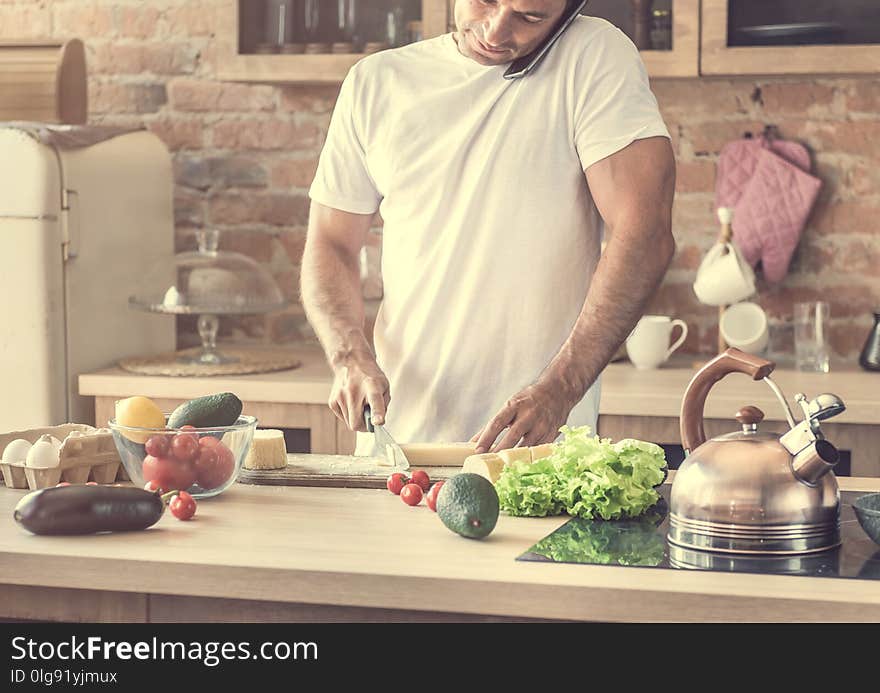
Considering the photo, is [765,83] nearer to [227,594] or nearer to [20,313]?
[20,313]

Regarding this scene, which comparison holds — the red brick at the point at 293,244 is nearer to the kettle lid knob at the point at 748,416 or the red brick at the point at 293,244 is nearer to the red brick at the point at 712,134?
the red brick at the point at 712,134

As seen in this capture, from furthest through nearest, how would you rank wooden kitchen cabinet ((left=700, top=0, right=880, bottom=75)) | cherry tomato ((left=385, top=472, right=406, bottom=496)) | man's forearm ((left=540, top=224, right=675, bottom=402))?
1. wooden kitchen cabinet ((left=700, top=0, right=880, bottom=75))
2. man's forearm ((left=540, top=224, right=675, bottom=402))
3. cherry tomato ((left=385, top=472, right=406, bottom=496))

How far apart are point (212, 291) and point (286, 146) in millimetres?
568

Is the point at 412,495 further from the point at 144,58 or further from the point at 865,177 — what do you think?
the point at 144,58

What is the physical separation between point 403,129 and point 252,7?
3.83ft

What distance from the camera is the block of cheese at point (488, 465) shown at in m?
1.68

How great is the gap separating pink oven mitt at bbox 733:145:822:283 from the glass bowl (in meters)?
1.87

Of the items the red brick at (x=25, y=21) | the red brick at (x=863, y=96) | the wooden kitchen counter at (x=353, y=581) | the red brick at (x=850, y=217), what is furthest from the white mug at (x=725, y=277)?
the red brick at (x=25, y=21)

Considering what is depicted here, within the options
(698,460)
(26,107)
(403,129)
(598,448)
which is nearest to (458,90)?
(403,129)

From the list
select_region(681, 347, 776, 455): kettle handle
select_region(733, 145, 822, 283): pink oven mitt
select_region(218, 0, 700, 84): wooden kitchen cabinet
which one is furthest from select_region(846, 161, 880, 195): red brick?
select_region(681, 347, 776, 455): kettle handle

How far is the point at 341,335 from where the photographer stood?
2.15 m

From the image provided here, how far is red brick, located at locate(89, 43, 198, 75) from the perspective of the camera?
3619mm

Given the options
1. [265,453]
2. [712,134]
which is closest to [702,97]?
[712,134]

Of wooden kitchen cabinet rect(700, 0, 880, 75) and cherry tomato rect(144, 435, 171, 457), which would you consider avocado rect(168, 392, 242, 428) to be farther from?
wooden kitchen cabinet rect(700, 0, 880, 75)
